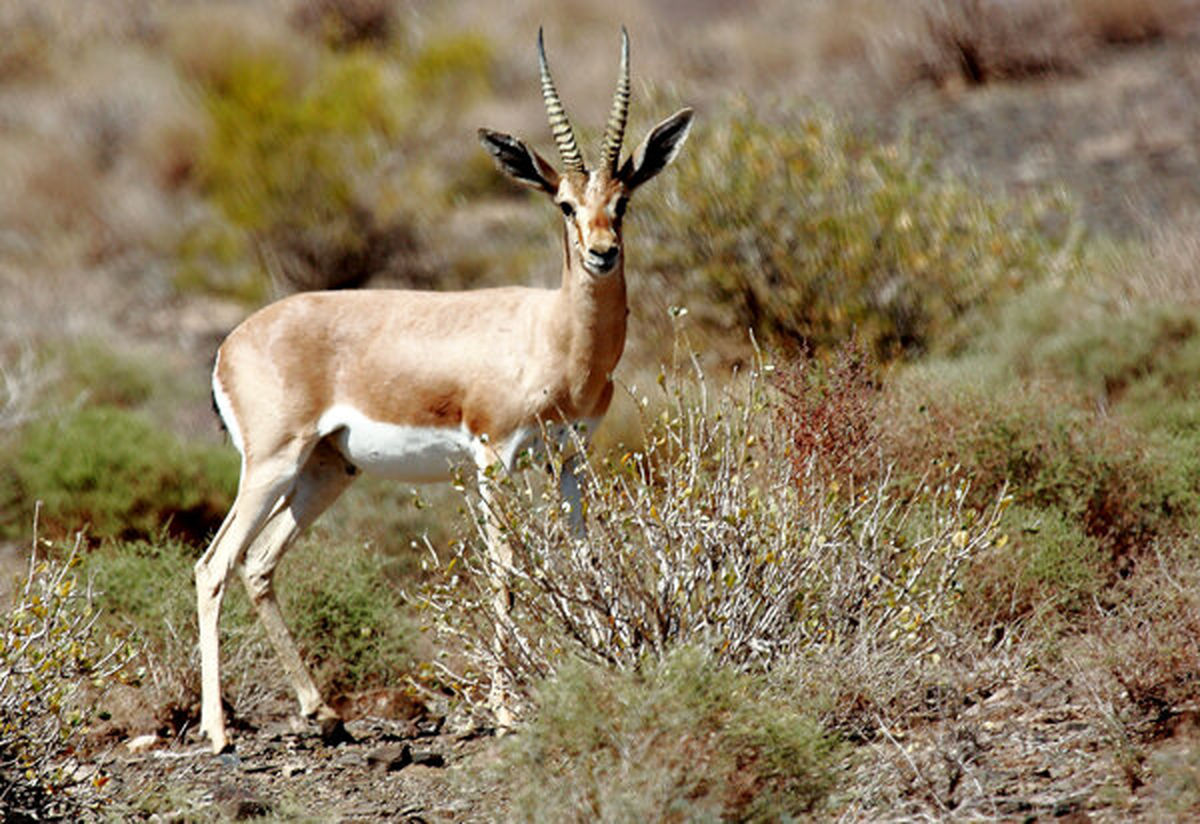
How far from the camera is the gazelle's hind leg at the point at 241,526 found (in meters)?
8.08

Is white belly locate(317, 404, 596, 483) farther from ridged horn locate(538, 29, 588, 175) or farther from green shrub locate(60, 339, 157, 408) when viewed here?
green shrub locate(60, 339, 157, 408)

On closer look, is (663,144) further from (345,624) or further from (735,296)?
(735,296)

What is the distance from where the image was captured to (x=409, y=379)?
8.21 metres

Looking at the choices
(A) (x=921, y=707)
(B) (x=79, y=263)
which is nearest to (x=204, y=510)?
(A) (x=921, y=707)

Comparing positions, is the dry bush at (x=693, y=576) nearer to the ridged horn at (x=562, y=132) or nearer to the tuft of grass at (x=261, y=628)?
the ridged horn at (x=562, y=132)

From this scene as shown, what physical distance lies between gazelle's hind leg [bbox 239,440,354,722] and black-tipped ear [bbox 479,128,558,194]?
1625mm

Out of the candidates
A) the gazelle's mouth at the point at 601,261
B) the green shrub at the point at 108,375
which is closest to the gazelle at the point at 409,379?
the gazelle's mouth at the point at 601,261

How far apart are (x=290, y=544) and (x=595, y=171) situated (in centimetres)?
232

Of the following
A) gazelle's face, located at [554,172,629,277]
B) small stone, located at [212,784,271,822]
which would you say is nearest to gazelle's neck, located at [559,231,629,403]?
gazelle's face, located at [554,172,629,277]

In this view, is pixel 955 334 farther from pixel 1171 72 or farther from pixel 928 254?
pixel 1171 72

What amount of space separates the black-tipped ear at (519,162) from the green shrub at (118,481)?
3.97 metres

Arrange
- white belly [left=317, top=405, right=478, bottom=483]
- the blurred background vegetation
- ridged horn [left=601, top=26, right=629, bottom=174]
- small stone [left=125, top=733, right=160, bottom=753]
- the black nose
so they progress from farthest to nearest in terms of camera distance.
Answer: white belly [left=317, top=405, right=478, bottom=483] → small stone [left=125, top=733, right=160, bottom=753] → ridged horn [left=601, top=26, right=629, bottom=174] → the black nose → the blurred background vegetation

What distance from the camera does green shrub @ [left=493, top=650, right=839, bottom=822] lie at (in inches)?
212

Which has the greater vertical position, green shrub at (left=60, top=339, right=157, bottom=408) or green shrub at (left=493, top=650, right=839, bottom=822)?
green shrub at (left=493, top=650, right=839, bottom=822)
